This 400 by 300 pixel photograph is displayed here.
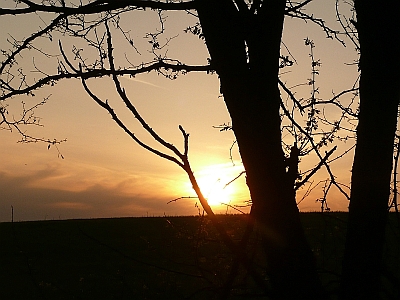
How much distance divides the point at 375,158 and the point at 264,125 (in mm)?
583

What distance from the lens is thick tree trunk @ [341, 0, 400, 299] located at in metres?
Result: 2.44

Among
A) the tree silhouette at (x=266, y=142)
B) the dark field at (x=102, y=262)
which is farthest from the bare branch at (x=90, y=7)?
the dark field at (x=102, y=262)

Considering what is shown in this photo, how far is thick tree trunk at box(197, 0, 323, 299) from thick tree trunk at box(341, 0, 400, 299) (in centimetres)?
26

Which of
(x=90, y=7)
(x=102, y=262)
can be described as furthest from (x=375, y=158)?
(x=102, y=262)

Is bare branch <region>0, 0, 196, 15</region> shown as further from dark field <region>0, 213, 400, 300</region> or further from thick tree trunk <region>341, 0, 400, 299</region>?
dark field <region>0, 213, 400, 300</region>

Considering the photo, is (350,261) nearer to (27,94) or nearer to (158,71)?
(158,71)

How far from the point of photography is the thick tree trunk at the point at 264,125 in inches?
103

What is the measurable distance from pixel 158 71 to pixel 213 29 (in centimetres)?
73

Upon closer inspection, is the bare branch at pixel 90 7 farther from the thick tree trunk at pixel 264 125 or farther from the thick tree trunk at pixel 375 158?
the thick tree trunk at pixel 375 158

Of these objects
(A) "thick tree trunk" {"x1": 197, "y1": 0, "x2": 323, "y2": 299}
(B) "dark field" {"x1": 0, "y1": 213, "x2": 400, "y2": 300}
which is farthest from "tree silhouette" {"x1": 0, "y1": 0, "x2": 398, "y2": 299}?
(B) "dark field" {"x1": 0, "y1": 213, "x2": 400, "y2": 300}

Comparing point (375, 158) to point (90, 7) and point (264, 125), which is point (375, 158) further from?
point (90, 7)

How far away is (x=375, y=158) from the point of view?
2.44m

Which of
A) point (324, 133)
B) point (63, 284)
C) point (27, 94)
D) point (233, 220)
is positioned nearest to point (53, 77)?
point (27, 94)

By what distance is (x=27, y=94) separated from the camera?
3.62 meters
